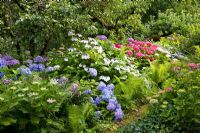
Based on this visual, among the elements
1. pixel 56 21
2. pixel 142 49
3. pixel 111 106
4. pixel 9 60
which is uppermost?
pixel 142 49

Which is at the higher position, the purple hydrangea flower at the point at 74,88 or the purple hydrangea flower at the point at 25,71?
the purple hydrangea flower at the point at 25,71

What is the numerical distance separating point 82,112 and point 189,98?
1.64m

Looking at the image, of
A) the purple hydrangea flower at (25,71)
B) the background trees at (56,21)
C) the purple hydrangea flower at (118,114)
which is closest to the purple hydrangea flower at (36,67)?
the purple hydrangea flower at (25,71)

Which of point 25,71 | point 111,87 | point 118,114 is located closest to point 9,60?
point 25,71

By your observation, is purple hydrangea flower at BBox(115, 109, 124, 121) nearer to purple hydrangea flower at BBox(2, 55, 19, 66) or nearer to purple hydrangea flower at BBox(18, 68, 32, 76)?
purple hydrangea flower at BBox(18, 68, 32, 76)

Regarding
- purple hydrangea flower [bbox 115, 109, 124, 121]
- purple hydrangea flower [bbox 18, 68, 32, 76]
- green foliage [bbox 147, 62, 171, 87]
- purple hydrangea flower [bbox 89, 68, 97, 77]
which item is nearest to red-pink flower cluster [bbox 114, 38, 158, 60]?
green foliage [bbox 147, 62, 171, 87]

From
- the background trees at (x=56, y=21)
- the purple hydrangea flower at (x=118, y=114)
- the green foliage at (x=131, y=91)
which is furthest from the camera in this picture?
the background trees at (x=56, y=21)

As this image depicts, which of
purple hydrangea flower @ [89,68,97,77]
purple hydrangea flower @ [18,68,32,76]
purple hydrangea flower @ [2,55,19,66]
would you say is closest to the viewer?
purple hydrangea flower @ [18,68,32,76]

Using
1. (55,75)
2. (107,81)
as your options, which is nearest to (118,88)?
(107,81)

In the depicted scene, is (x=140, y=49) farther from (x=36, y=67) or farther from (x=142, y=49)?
(x=36, y=67)

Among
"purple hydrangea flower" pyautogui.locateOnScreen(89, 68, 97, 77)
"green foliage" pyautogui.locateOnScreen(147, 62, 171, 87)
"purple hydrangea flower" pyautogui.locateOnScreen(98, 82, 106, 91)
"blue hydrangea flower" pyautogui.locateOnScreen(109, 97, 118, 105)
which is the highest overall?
"green foliage" pyautogui.locateOnScreen(147, 62, 171, 87)

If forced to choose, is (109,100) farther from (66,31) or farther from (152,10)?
(152,10)

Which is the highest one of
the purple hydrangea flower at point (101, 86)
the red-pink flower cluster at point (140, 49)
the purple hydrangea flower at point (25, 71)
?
the red-pink flower cluster at point (140, 49)

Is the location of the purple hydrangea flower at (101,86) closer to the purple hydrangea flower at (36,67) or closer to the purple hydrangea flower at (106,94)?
the purple hydrangea flower at (106,94)
